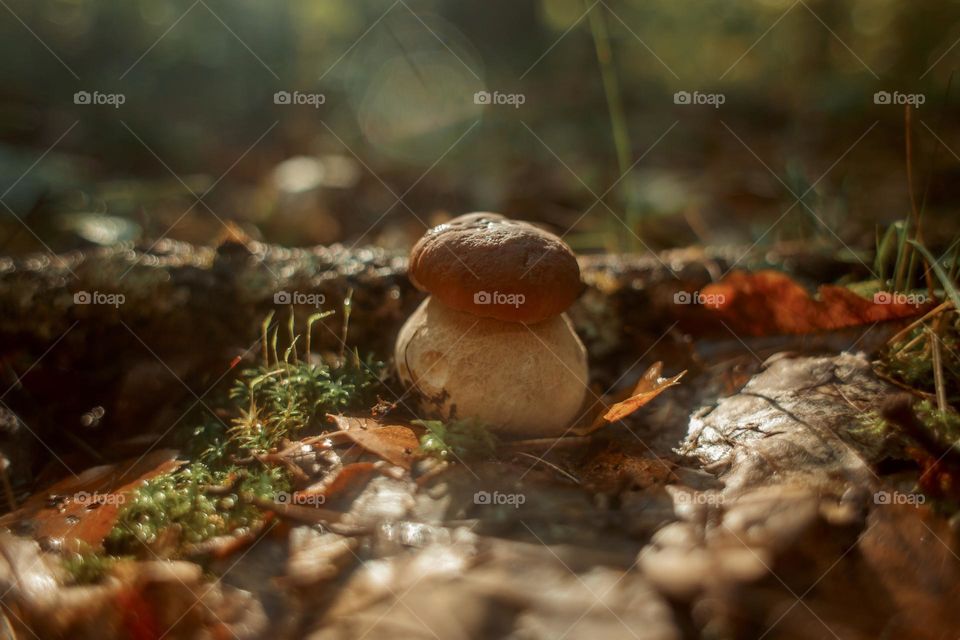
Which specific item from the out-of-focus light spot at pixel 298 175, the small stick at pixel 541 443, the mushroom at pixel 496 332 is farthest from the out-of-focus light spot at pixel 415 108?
the small stick at pixel 541 443

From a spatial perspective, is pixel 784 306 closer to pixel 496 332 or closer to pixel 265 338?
pixel 496 332

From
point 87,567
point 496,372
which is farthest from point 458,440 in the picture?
point 87,567

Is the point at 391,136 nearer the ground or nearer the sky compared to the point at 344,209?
nearer the sky

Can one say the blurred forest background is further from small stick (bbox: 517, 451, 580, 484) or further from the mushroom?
small stick (bbox: 517, 451, 580, 484)

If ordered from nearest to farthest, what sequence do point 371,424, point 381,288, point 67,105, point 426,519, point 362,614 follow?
point 362,614 → point 426,519 → point 371,424 → point 381,288 → point 67,105

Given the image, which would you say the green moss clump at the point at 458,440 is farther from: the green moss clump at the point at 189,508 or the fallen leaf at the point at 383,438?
the green moss clump at the point at 189,508

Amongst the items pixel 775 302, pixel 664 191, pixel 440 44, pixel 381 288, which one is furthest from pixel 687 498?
pixel 440 44

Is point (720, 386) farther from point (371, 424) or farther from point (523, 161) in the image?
point (523, 161)
